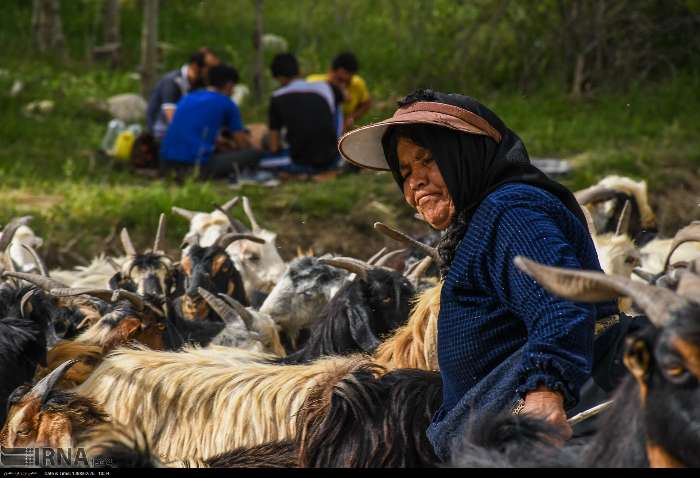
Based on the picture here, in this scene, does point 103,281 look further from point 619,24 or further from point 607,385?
point 619,24

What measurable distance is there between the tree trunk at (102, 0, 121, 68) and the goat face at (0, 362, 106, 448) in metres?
16.2

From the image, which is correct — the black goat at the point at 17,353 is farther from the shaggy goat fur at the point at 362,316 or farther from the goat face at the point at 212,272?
the goat face at the point at 212,272

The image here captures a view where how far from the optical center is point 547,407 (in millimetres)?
2865

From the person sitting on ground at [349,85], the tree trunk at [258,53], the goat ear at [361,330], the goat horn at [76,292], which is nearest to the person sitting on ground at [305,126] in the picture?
the person sitting on ground at [349,85]

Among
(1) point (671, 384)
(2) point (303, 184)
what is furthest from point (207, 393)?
(2) point (303, 184)

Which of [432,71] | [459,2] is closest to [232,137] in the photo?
[432,71]

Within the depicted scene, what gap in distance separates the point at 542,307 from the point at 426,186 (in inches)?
21.8

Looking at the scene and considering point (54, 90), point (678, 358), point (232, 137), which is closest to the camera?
point (678, 358)

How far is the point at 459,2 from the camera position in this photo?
58.2 feet

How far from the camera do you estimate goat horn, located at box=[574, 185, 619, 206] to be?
832 centimetres

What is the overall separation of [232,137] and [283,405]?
8949mm

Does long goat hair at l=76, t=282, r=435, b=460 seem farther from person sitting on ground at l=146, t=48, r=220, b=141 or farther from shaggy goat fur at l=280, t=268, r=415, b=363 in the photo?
person sitting on ground at l=146, t=48, r=220, b=141

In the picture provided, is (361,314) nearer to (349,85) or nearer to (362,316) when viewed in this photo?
(362,316)

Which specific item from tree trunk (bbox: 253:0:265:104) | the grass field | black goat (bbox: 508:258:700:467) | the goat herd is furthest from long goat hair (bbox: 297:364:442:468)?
tree trunk (bbox: 253:0:265:104)
